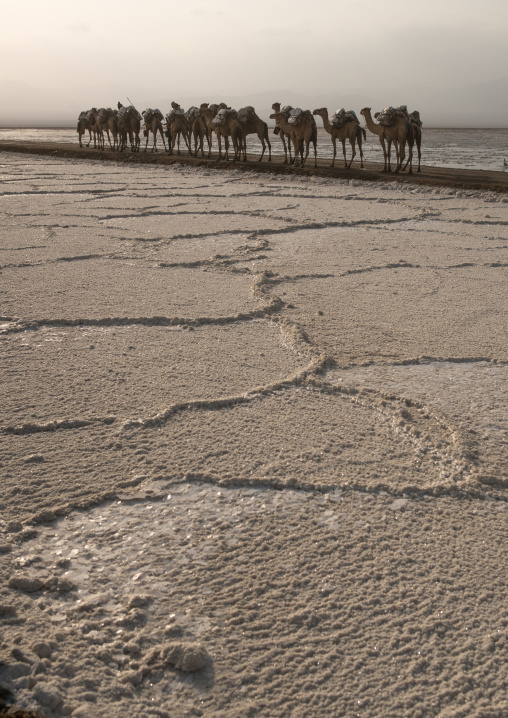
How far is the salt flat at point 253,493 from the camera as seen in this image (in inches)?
55.1

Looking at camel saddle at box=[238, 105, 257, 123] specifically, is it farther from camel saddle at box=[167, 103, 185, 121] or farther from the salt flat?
the salt flat

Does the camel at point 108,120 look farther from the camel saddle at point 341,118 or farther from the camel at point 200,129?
the camel saddle at point 341,118

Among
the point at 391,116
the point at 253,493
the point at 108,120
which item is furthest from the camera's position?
the point at 108,120

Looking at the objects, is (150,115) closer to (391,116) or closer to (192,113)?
(192,113)

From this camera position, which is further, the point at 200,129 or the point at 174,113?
the point at 174,113

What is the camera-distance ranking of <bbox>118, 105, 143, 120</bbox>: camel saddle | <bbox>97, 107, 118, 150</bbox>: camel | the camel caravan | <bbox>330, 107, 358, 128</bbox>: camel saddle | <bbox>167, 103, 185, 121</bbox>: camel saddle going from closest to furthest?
the camel caravan, <bbox>330, 107, 358, 128</bbox>: camel saddle, <bbox>167, 103, 185, 121</bbox>: camel saddle, <bbox>118, 105, 143, 120</bbox>: camel saddle, <bbox>97, 107, 118, 150</bbox>: camel

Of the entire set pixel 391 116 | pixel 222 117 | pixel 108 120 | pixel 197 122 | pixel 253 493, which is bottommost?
pixel 253 493

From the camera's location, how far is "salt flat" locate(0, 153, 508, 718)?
55.1 inches

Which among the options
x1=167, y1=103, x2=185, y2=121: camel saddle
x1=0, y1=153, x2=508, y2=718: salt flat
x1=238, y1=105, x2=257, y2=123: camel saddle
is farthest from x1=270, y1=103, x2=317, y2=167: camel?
x1=0, y1=153, x2=508, y2=718: salt flat

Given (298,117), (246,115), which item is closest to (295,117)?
(298,117)

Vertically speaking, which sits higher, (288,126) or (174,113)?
(174,113)

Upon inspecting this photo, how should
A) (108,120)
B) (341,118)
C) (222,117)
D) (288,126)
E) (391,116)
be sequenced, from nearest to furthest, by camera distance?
(391,116) < (341,118) < (288,126) < (222,117) < (108,120)

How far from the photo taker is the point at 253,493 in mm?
2031

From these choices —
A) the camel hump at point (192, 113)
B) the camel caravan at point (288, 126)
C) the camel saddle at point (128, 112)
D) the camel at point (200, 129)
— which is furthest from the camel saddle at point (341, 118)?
the camel saddle at point (128, 112)
